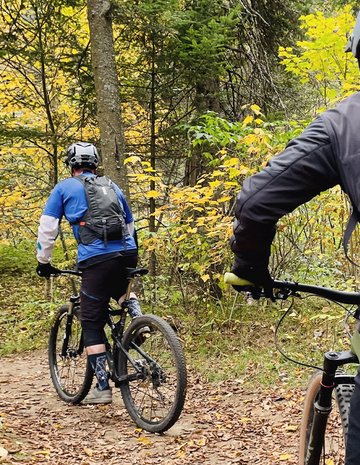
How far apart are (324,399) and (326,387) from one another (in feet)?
0.20

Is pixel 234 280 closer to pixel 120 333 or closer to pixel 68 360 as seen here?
pixel 120 333

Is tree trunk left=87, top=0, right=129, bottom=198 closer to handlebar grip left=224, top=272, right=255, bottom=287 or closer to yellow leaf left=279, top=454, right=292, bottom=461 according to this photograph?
yellow leaf left=279, top=454, right=292, bottom=461

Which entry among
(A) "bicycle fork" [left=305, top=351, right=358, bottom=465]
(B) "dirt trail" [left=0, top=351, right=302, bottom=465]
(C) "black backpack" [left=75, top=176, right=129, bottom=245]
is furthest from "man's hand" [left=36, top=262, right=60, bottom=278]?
(A) "bicycle fork" [left=305, top=351, right=358, bottom=465]

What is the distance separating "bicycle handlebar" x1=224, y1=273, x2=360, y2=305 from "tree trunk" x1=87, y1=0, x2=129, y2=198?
5619mm

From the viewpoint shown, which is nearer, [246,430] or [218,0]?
[246,430]

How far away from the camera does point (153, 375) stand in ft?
16.3

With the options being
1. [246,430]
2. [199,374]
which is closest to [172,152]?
[199,374]

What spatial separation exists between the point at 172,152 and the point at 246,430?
563 centimetres

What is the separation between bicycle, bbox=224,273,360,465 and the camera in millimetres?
2092

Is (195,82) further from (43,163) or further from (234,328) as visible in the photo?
(43,163)

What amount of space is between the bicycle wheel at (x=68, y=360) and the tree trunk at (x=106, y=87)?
2.29 metres

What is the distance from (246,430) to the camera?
16.1 ft

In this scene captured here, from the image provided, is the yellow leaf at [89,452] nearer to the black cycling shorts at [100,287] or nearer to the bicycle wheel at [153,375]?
the bicycle wheel at [153,375]

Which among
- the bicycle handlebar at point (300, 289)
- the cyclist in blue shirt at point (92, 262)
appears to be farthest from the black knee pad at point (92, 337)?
the bicycle handlebar at point (300, 289)
